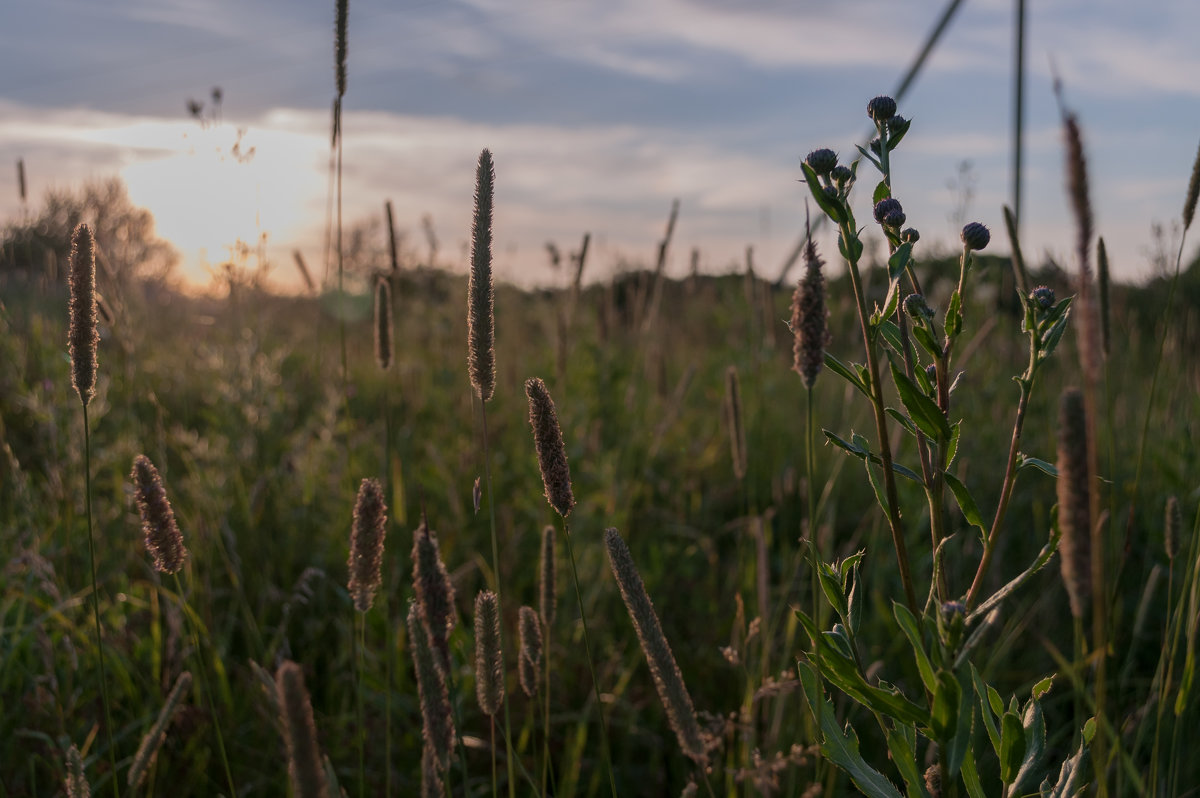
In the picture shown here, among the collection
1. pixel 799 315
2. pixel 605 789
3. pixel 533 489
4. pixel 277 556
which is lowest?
pixel 605 789

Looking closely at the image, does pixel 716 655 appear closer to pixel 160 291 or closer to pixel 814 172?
pixel 814 172

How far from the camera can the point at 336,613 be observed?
293 cm

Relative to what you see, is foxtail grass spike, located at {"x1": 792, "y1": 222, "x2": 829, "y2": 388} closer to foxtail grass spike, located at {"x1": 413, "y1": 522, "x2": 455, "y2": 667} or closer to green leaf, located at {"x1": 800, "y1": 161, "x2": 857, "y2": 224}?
green leaf, located at {"x1": 800, "y1": 161, "x2": 857, "y2": 224}

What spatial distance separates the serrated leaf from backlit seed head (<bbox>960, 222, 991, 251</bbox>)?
0.19 metres

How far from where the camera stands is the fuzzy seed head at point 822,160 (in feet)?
3.44

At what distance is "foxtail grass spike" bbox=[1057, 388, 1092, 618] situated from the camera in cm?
72

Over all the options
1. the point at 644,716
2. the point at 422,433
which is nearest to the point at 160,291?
the point at 422,433

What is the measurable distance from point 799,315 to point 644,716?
1.75 metres

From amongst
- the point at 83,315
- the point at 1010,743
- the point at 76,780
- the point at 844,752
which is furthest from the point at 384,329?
the point at 1010,743

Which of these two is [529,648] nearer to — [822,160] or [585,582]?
[822,160]

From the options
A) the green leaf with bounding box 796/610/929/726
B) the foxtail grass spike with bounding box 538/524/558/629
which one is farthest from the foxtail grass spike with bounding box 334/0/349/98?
the green leaf with bounding box 796/610/929/726

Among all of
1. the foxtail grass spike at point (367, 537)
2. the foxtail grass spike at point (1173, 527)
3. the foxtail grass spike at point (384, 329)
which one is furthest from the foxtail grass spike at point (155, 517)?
the foxtail grass spike at point (1173, 527)

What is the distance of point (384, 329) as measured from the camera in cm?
197

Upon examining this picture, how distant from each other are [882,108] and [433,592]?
0.84 meters
